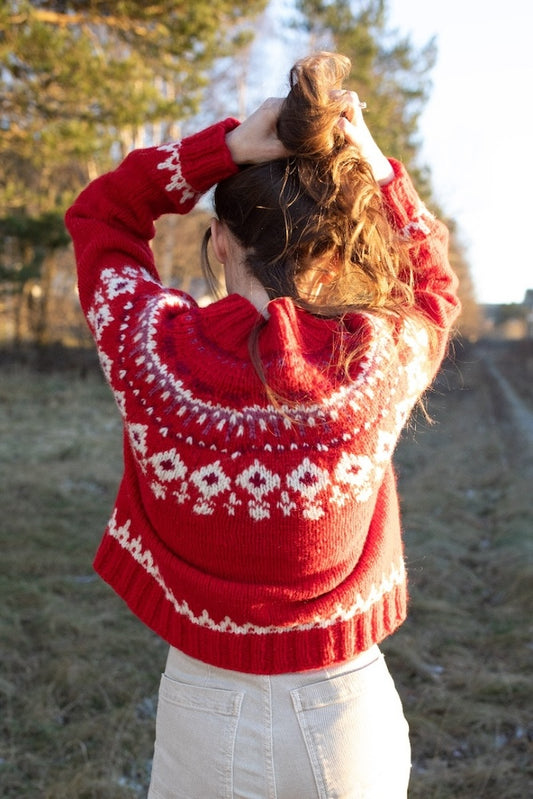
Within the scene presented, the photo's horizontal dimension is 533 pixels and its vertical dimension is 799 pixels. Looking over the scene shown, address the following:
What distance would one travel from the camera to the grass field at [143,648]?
3.25m

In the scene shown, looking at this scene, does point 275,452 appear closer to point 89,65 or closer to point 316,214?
point 316,214

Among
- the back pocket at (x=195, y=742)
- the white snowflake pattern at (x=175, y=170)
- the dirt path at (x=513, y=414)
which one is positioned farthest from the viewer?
the dirt path at (x=513, y=414)

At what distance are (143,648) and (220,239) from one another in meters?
3.30

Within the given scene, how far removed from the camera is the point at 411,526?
6703 millimetres

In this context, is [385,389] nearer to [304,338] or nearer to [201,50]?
[304,338]

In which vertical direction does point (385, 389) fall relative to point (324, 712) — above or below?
above

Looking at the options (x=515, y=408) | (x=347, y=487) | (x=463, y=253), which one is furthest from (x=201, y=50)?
(x=463, y=253)

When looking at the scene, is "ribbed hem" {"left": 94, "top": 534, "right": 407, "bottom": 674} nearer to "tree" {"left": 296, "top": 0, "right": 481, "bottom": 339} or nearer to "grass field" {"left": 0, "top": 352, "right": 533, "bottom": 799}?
"grass field" {"left": 0, "top": 352, "right": 533, "bottom": 799}

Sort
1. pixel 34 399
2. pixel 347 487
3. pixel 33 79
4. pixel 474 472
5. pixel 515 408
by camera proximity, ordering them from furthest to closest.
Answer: pixel 515 408
pixel 34 399
pixel 474 472
pixel 33 79
pixel 347 487

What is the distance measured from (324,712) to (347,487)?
427 mm

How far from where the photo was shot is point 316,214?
136cm

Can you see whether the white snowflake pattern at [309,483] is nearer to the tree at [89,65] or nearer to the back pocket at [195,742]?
the back pocket at [195,742]

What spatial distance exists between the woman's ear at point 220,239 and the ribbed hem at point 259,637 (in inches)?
25.2

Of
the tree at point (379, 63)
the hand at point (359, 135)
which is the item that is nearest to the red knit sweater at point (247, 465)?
the hand at point (359, 135)
